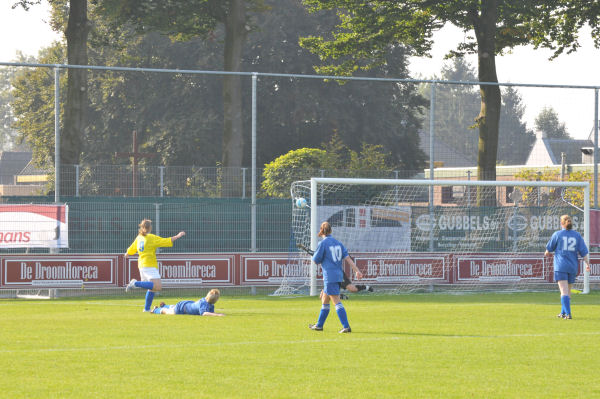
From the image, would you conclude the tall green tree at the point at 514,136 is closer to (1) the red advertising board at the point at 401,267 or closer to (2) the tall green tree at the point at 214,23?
(1) the red advertising board at the point at 401,267

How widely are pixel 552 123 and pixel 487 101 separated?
6.90 feet

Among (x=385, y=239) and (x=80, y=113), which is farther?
(x=80, y=113)

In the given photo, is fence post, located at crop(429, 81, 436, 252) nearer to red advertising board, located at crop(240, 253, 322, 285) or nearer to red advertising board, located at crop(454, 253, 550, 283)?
red advertising board, located at crop(454, 253, 550, 283)

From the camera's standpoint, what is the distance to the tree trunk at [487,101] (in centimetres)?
2722

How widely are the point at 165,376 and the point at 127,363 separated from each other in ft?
3.69

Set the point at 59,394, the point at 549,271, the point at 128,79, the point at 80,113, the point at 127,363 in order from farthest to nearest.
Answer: the point at 128,79
the point at 80,113
the point at 549,271
the point at 127,363
the point at 59,394

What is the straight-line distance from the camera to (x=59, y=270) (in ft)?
73.9

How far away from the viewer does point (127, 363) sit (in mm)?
10727

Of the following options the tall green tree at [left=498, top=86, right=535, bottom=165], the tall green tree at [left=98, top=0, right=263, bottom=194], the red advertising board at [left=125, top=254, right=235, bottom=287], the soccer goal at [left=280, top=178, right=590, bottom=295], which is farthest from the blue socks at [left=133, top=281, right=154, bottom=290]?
the tall green tree at [left=498, top=86, right=535, bottom=165]

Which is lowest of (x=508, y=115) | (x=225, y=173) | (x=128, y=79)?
(x=225, y=173)

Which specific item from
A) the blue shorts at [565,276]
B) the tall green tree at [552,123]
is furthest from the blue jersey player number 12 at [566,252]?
the tall green tree at [552,123]

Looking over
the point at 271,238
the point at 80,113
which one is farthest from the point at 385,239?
the point at 80,113

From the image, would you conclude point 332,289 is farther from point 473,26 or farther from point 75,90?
point 473,26

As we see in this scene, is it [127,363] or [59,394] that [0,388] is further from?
[127,363]
